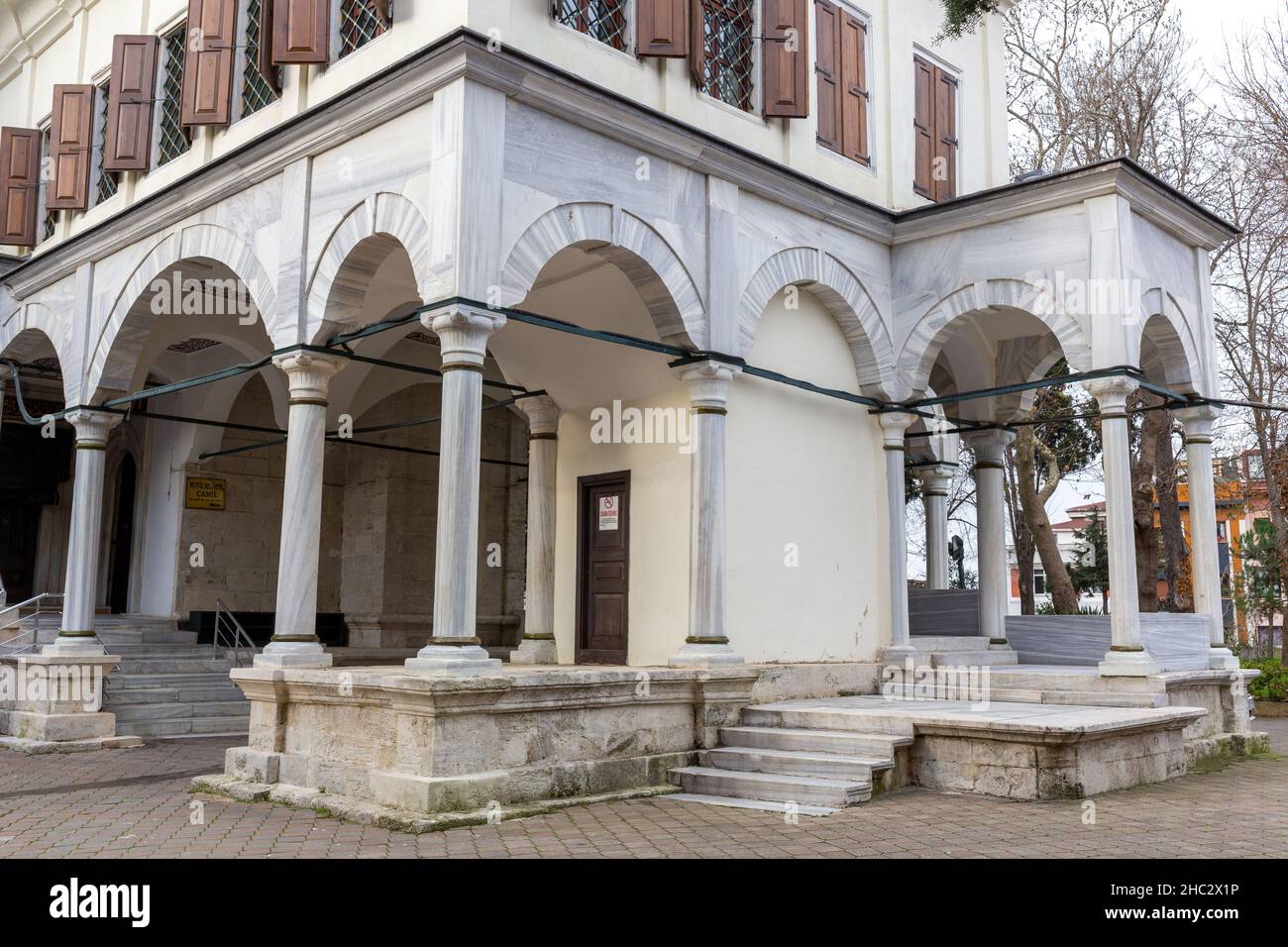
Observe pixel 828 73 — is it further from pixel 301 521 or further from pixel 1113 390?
pixel 301 521

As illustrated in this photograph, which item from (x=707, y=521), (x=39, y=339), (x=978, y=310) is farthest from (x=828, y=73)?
(x=39, y=339)

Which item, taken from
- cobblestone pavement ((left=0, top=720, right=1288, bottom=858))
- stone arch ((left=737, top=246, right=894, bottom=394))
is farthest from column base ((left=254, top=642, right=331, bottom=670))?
stone arch ((left=737, top=246, right=894, bottom=394))

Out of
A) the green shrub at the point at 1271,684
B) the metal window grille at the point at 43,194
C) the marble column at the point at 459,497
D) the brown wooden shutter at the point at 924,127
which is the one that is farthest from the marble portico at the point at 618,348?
the green shrub at the point at 1271,684

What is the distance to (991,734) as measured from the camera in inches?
340

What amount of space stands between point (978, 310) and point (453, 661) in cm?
660

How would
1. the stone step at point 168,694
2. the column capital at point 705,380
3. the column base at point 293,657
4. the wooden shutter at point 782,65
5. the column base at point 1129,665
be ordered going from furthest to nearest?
the stone step at point 168,694
the wooden shutter at point 782,65
the column base at point 1129,665
the column capital at point 705,380
the column base at point 293,657

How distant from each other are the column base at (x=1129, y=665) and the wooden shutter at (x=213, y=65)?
9.49 metres

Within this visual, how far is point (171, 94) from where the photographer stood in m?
12.8

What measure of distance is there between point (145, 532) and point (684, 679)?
10.8 m

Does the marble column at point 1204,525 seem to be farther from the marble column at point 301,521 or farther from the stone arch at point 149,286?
the stone arch at point 149,286

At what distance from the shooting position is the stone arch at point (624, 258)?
8.75m

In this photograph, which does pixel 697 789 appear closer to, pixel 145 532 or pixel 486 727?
pixel 486 727

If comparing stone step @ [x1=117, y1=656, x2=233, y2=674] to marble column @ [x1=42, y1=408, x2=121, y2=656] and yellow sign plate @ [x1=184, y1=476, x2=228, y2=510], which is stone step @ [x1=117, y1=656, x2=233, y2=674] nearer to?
marble column @ [x1=42, y1=408, x2=121, y2=656]
